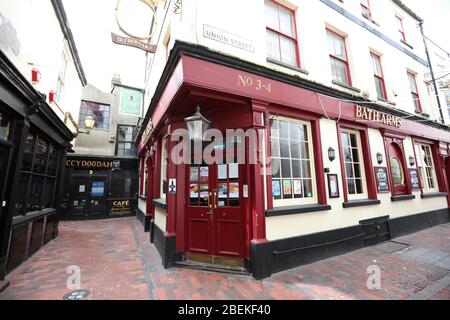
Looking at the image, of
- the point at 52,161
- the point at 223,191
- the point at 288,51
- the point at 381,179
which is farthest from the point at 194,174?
the point at 381,179

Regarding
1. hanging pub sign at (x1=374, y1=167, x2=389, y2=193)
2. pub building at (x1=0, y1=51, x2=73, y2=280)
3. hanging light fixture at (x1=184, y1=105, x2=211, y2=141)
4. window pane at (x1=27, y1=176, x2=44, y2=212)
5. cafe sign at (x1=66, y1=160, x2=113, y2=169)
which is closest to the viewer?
pub building at (x1=0, y1=51, x2=73, y2=280)

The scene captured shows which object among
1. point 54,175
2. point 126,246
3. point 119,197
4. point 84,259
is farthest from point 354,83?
point 119,197

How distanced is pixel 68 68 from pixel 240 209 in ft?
27.9

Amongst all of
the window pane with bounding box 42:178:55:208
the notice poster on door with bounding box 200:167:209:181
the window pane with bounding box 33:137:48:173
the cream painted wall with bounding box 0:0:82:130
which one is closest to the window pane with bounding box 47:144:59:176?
the window pane with bounding box 42:178:55:208

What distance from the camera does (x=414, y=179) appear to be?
7387 mm

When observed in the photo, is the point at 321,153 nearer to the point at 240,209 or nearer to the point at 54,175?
the point at 240,209

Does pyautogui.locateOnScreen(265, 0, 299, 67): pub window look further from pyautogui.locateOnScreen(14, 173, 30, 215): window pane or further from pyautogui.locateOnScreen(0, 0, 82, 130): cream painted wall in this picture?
pyautogui.locateOnScreen(14, 173, 30, 215): window pane

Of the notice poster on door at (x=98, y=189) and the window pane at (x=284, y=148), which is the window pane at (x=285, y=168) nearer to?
the window pane at (x=284, y=148)

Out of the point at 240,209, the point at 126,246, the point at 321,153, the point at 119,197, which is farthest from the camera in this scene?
the point at 119,197

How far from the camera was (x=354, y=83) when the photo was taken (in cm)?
644

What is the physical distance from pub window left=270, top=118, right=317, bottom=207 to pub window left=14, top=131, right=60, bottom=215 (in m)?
5.47

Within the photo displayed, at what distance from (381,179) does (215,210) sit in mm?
5322

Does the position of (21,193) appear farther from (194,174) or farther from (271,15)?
(271,15)

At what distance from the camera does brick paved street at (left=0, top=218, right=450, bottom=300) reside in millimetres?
3221
